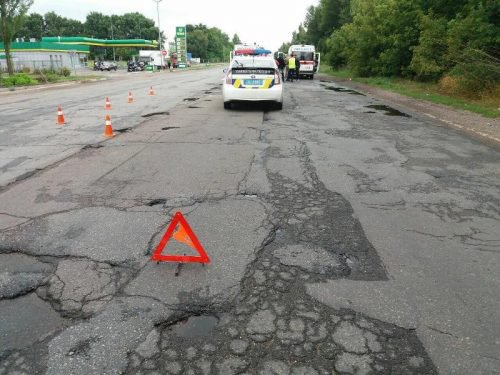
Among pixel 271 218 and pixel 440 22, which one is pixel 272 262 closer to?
pixel 271 218

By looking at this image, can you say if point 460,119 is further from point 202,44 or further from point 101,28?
point 101,28

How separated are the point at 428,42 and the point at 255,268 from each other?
22403 millimetres

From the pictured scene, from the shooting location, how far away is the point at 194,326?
9.47 feet

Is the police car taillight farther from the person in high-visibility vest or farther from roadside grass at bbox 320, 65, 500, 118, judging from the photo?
the person in high-visibility vest

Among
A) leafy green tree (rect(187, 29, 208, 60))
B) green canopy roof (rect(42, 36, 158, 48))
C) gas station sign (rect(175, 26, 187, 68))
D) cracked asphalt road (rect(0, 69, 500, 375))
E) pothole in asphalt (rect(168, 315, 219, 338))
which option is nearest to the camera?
cracked asphalt road (rect(0, 69, 500, 375))

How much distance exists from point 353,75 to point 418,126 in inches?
1071

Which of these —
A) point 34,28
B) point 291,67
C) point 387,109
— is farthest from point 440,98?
point 34,28

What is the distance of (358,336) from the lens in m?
2.77

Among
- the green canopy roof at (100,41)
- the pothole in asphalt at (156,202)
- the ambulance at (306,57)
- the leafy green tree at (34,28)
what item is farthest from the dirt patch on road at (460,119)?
the leafy green tree at (34,28)

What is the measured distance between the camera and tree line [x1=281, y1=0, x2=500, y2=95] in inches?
686

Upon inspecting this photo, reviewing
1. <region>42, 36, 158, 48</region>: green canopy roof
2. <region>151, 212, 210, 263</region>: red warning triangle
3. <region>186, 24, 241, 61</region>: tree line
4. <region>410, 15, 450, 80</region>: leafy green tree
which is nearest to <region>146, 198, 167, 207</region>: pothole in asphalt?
<region>151, 212, 210, 263</region>: red warning triangle

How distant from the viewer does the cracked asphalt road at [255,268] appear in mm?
2621

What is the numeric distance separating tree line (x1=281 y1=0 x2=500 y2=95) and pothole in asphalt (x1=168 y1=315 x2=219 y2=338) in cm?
1759

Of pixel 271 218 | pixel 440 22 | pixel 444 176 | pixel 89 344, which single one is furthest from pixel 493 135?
pixel 440 22
